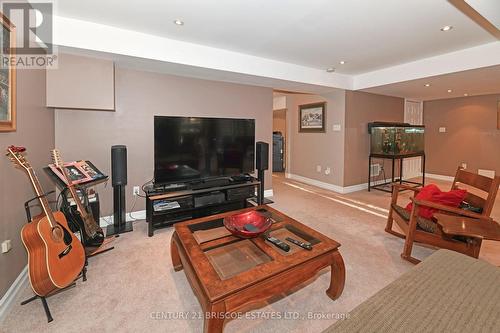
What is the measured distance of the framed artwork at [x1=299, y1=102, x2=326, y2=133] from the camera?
17.2 ft

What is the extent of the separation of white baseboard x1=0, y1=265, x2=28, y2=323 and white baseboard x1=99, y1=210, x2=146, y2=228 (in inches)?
46.5

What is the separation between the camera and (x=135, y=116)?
327 centimetres

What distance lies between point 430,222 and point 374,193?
2.67 m

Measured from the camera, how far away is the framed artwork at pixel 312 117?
5238 mm

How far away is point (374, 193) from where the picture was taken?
481 centimetres

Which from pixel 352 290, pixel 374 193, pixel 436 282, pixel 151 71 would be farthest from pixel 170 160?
pixel 374 193

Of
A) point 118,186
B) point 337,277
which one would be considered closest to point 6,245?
point 118,186

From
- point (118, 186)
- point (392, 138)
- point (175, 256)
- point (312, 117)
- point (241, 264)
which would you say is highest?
point (312, 117)

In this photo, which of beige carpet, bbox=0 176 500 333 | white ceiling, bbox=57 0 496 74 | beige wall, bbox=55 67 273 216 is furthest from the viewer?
beige wall, bbox=55 67 273 216

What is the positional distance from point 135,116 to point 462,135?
7.33 meters

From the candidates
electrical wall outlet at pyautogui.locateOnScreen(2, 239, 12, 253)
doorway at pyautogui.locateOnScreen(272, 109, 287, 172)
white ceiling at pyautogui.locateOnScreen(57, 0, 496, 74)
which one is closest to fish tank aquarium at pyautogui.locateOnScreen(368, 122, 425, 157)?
white ceiling at pyautogui.locateOnScreen(57, 0, 496, 74)

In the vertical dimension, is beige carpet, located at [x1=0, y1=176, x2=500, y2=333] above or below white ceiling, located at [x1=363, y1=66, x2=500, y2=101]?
below

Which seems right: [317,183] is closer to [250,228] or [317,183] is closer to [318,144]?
[318,144]

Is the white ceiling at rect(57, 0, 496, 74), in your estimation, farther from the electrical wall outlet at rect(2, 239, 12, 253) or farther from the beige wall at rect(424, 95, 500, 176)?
the beige wall at rect(424, 95, 500, 176)
